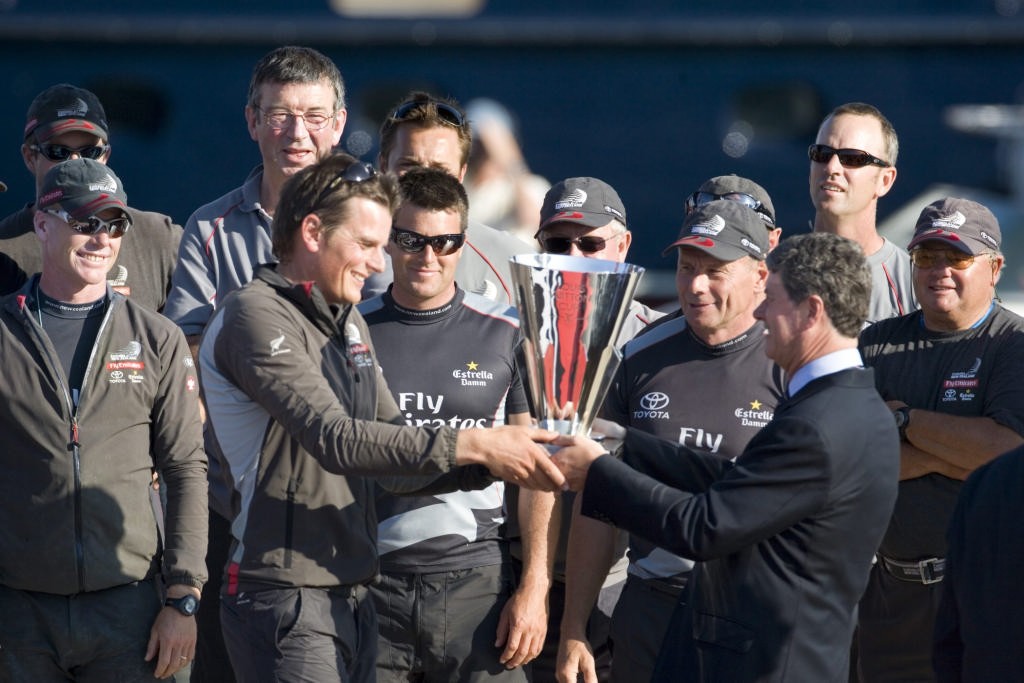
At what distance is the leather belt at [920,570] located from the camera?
495 cm

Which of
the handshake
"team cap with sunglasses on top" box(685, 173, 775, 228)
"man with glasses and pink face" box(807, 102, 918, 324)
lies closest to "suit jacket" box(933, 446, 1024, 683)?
the handshake

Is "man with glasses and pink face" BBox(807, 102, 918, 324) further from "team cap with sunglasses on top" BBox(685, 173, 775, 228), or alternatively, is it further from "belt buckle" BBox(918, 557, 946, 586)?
"belt buckle" BBox(918, 557, 946, 586)

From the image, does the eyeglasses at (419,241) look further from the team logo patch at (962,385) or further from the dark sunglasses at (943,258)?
the team logo patch at (962,385)

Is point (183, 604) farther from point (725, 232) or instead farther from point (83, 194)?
point (725, 232)

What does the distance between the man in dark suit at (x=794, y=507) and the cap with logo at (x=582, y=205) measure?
5.08ft

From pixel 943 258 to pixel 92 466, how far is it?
293 cm

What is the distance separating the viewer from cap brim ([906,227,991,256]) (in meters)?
4.93

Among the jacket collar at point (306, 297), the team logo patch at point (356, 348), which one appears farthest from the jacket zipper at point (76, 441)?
the team logo patch at point (356, 348)

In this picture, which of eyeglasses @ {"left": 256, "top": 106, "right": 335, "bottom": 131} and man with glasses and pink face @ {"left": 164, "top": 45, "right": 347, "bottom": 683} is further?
eyeglasses @ {"left": 256, "top": 106, "right": 335, "bottom": 131}

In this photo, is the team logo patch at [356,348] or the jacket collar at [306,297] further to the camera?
the team logo patch at [356,348]

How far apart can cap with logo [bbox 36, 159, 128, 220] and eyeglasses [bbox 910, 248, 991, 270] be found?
2723mm

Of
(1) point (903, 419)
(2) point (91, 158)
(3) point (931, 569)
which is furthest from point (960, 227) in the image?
(2) point (91, 158)

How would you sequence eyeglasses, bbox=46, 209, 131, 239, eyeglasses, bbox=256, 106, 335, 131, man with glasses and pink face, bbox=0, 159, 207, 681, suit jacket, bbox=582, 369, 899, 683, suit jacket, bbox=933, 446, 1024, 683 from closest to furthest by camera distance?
1. suit jacket, bbox=933, 446, 1024, 683
2. suit jacket, bbox=582, 369, 899, 683
3. man with glasses and pink face, bbox=0, 159, 207, 681
4. eyeglasses, bbox=46, 209, 131, 239
5. eyeglasses, bbox=256, 106, 335, 131

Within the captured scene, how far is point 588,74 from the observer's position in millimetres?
11945
